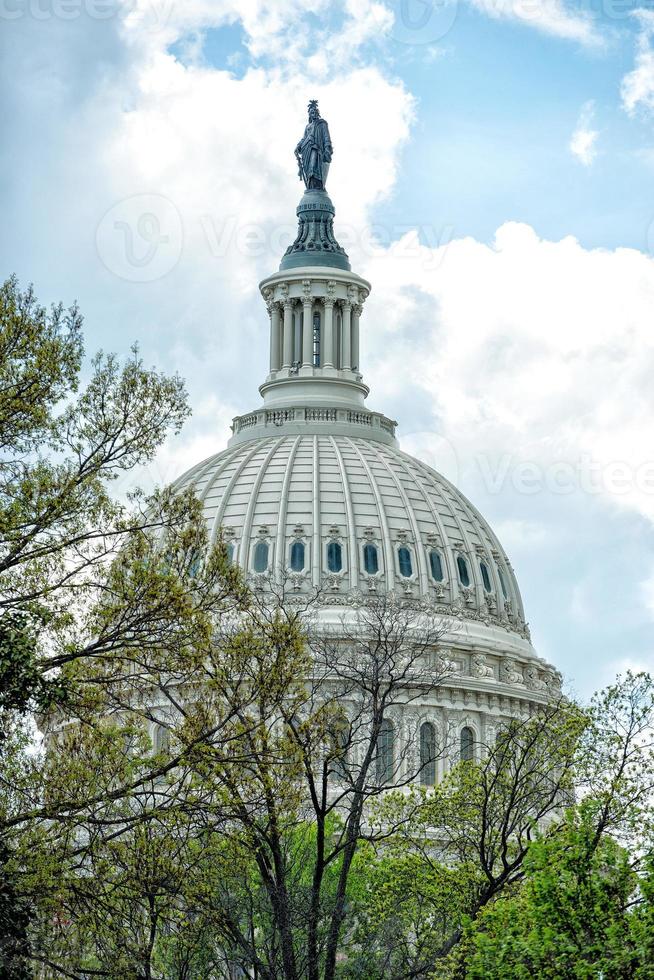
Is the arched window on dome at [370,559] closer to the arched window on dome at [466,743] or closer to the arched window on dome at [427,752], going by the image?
the arched window on dome at [466,743]

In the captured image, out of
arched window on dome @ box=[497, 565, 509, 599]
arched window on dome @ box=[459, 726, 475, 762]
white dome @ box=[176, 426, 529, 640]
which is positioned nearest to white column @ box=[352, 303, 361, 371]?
white dome @ box=[176, 426, 529, 640]

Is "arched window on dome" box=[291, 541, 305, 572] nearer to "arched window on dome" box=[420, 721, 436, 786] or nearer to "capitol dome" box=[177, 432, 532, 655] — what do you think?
"capitol dome" box=[177, 432, 532, 655]

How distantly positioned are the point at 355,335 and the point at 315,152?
13847 mm

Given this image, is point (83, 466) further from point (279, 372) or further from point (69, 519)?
point (279, 372)

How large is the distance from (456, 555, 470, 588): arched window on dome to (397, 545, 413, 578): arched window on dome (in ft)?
12.5

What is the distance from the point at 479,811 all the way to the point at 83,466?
17.0 meters

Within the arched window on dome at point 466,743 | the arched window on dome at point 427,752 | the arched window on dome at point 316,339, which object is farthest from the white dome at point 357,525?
the arched window on dome at point 316,339

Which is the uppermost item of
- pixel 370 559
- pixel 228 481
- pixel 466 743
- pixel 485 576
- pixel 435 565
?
pixel 228 481

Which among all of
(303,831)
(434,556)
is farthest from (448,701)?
(303,831)

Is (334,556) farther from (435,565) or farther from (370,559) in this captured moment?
(435,565)

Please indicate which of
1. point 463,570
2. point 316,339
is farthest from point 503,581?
point 316,339

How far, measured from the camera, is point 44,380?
32.1 m

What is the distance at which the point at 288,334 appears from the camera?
124 meters

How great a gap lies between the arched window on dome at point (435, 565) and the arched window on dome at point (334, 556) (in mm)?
5821
